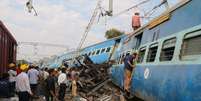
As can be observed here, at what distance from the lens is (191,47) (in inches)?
319

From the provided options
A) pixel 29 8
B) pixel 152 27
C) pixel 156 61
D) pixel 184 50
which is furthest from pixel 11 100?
pixel 184 50

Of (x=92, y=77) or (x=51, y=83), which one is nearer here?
(x=51, y=83)

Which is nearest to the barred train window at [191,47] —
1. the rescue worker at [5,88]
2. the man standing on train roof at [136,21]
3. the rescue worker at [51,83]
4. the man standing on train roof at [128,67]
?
the man standing on train roof at [128,67]

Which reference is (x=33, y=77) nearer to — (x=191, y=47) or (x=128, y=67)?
(x=128, y=67)

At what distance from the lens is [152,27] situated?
12609mm

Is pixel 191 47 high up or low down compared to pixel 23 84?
up

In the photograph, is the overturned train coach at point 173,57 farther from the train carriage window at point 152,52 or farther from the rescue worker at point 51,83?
the rescue worker at point 51,83

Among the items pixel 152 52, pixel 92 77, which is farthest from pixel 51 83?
pixel 92 77

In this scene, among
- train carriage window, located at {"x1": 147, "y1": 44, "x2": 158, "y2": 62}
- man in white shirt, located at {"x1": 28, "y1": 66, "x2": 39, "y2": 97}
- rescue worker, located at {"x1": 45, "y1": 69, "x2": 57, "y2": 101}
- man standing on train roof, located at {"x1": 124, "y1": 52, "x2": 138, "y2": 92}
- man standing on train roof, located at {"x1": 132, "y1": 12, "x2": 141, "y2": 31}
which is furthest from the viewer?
man standing on train roof, located at {"x1": 132, "y1": 12, "x2": 141, "y2": 31}

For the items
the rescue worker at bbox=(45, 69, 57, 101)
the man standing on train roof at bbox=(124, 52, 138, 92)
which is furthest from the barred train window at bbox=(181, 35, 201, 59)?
the rescue worker at bbox=(45, 69, 57, 101)

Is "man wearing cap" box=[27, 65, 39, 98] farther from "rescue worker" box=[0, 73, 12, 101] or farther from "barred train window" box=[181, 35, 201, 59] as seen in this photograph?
"barred train window" box=[181, 35, 201, 59]

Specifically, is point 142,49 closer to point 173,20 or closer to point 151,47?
point 151,47

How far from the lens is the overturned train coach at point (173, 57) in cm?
763

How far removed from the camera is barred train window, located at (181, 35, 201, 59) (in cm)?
770
